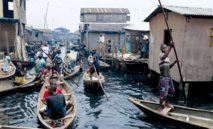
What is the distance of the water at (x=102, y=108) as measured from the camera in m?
7.81

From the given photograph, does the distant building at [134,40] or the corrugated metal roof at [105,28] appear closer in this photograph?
Answer: the distant building at [134,40]

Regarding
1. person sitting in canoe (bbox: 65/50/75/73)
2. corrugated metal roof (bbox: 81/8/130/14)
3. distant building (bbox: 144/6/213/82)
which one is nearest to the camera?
distant building (bbox: 144/6/213/82)

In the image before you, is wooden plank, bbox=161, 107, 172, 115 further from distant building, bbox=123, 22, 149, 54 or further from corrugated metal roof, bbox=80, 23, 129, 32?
corrugated metal roof, bbox=80, 23, 129, 32

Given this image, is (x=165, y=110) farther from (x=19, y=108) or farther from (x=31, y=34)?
(x=31, y=34)

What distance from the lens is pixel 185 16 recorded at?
387 inches

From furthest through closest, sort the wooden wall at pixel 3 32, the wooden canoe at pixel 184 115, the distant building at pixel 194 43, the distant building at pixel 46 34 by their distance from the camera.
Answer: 1. the distant building at pixel 46 34
2. the wooden wall at pixel 3 32
3. the distant building at pixel 194 43
4. the wooden canoe at pixel 184 115

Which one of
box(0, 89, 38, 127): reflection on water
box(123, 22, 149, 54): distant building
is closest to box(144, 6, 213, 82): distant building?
box(0, 89, 38, 127): reflection on water

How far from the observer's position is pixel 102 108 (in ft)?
31.3

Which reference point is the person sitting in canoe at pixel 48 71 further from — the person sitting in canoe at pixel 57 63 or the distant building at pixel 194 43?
the distant building at pixel 194 43

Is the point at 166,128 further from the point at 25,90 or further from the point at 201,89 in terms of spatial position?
the point at 25,90

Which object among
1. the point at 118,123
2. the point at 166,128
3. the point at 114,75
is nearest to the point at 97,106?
the point at 118,123

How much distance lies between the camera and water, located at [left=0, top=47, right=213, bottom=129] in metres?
7.81

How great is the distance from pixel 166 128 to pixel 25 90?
24.4 ft

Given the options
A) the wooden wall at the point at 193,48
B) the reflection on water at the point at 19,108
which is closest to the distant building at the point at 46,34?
the reflection on water at the point at 19,108
